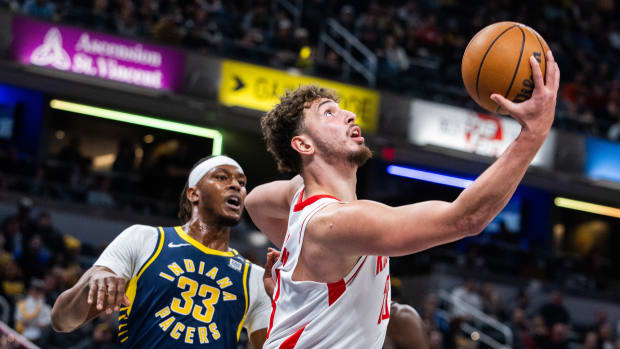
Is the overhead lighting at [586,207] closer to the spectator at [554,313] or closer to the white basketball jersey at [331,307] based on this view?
the spectator at [554,313]

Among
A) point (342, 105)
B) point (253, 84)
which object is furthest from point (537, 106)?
point (253, 84)

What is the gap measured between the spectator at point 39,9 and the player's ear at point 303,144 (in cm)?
1315

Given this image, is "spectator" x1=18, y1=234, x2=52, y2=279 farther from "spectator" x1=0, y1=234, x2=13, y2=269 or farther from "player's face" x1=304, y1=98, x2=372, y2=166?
"player's face" x1=304, y1=98, x2=372, y2=166

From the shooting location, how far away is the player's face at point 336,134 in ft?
10.9

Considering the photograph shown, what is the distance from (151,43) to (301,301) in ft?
44.7

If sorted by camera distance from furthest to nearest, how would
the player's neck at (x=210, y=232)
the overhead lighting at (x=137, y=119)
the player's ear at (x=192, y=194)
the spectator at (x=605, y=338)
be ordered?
the overhead lighting at (x=137, y=119) < the spectator at (x=605, y=338) < the player's ear at (x=192, y=194) < the player's neck at (x=210, y=232)

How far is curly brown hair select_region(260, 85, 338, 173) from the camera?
3506mm

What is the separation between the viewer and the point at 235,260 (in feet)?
14.8

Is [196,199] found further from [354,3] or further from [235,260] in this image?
[354,3]

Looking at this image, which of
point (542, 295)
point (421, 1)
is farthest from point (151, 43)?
point (542, 295)

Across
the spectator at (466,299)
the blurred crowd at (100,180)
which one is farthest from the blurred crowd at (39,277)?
the spectator at (466,299)

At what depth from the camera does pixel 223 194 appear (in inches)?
181

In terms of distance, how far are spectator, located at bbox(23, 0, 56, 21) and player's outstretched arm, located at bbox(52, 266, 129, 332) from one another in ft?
41.0

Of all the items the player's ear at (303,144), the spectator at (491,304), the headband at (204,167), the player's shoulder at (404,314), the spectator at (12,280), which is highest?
the player's ear at (303,144)
